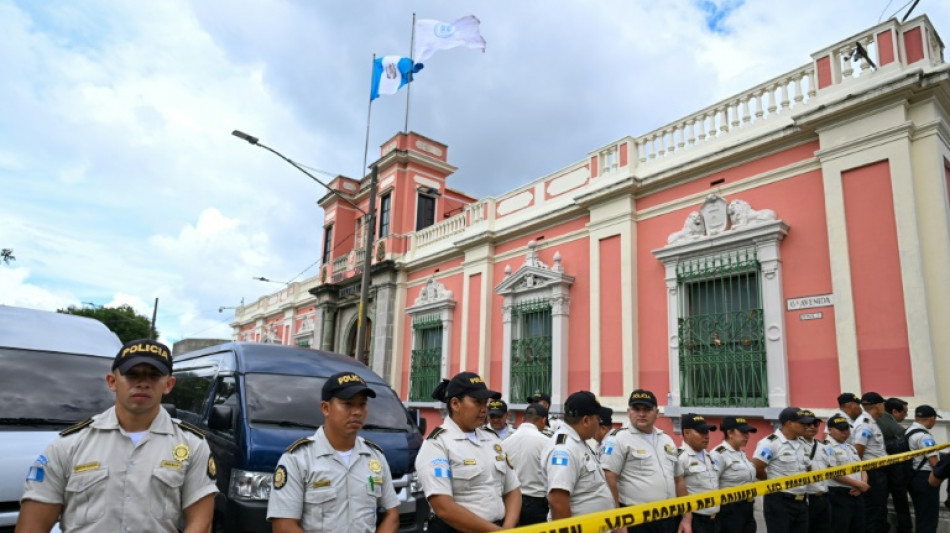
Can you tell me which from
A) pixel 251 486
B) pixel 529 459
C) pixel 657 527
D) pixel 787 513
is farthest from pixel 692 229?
pixel 251 486

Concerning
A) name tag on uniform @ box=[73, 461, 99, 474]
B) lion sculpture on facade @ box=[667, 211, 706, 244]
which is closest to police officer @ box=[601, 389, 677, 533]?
name tag on uniform @ box=[73, 461, 99, 474]

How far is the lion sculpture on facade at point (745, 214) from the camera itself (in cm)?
924

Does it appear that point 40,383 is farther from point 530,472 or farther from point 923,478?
point 923,478

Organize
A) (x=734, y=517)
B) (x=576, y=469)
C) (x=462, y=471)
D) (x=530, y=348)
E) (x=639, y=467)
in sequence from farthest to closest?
(x=530, y=348)
(x=734, y=517)
(x=639, y=467)
(x=576, y=469)
(x=462, y=471)

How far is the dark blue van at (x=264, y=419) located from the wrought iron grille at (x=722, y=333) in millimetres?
5559

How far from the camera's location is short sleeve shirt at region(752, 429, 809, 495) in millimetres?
5703

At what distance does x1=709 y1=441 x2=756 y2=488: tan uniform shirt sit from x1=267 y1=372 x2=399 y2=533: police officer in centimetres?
384

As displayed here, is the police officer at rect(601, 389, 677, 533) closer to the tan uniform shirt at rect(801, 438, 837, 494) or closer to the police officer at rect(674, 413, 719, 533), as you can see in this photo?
the police officer at rect(674, 413, 719, 533)

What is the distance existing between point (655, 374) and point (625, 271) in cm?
205

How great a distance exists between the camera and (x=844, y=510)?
19.6 ft

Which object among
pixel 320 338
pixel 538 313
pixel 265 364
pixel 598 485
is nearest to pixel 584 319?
pixel 538 313

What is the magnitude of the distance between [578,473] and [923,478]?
554 centimetres

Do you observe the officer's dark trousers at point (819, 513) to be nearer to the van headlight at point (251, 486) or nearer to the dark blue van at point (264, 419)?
the dark blue van at point (264, 419)

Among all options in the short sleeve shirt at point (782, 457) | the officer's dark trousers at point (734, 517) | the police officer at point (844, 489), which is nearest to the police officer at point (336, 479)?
the officer's dark trousers at point (734, 517)
